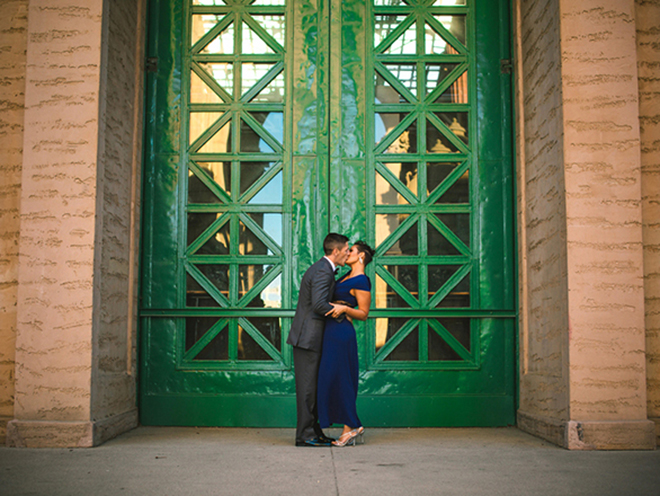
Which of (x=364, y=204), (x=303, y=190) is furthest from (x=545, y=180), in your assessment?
(x=303, y=190)

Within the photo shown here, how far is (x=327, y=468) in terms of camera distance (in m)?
4.69

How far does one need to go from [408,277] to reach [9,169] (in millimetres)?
4341

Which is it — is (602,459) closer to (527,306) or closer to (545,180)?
(527,306)

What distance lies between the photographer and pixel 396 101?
7.02 m

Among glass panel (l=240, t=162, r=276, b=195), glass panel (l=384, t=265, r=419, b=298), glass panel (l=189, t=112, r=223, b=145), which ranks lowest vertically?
glass panel (l=384, t=265, r=419, b=298)

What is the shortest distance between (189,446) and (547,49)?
5.28 m

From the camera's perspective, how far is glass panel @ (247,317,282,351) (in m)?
6.76

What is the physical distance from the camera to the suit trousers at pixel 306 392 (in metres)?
5.63

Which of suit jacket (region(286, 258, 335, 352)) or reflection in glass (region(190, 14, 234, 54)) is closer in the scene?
suit jacket (region(286, 258, 335, 352))

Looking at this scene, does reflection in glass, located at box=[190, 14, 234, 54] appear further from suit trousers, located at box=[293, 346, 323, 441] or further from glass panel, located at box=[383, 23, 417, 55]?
suit trousers, located at box=[293, 346, 323, 441]

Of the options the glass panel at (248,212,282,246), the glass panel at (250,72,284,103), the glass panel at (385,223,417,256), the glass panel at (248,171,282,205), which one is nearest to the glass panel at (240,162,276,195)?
the glass panel at (248,171,282,205)

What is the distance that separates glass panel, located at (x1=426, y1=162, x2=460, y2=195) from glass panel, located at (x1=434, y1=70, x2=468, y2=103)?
0.75 m

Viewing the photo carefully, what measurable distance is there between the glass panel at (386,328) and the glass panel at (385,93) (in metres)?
2.53

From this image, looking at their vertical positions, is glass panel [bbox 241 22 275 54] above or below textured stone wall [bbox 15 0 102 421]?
above
